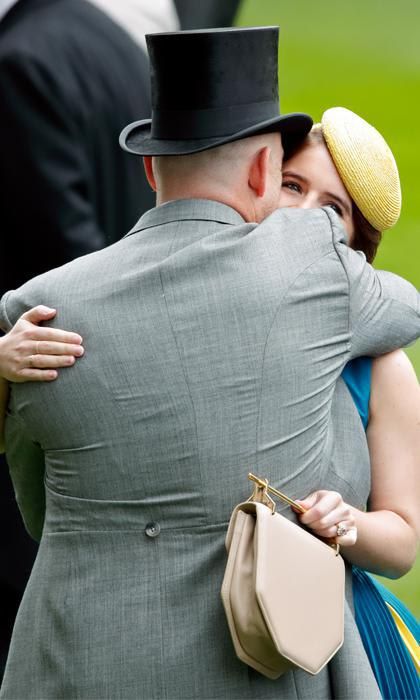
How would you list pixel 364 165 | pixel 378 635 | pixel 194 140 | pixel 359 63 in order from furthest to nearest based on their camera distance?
pixel 359 63 → pixel 364 165 → pixel 378 635 → pixel 194 140

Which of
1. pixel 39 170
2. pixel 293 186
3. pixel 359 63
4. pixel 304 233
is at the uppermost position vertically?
pixel 304 233

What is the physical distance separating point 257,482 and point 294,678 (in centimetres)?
35

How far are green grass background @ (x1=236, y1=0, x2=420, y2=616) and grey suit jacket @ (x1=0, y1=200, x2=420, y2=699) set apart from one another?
18.4 ft

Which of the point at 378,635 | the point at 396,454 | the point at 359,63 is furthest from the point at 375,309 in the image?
the point at 359,63

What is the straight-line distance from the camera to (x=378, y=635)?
2406 millimetres

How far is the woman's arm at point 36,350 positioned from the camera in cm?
222

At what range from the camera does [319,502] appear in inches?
87.4

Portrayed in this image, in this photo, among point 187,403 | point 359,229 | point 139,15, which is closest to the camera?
point 187,403

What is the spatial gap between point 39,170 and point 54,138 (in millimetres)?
118

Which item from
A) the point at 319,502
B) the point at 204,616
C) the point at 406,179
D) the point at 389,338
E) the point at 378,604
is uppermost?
the point at 389,338

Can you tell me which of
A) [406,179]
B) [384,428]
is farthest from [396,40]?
[384,428]

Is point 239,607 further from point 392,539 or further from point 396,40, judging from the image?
point 396,40

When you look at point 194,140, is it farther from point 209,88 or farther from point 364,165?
point 364,165

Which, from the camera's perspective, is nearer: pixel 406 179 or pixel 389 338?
pixel 389 338
